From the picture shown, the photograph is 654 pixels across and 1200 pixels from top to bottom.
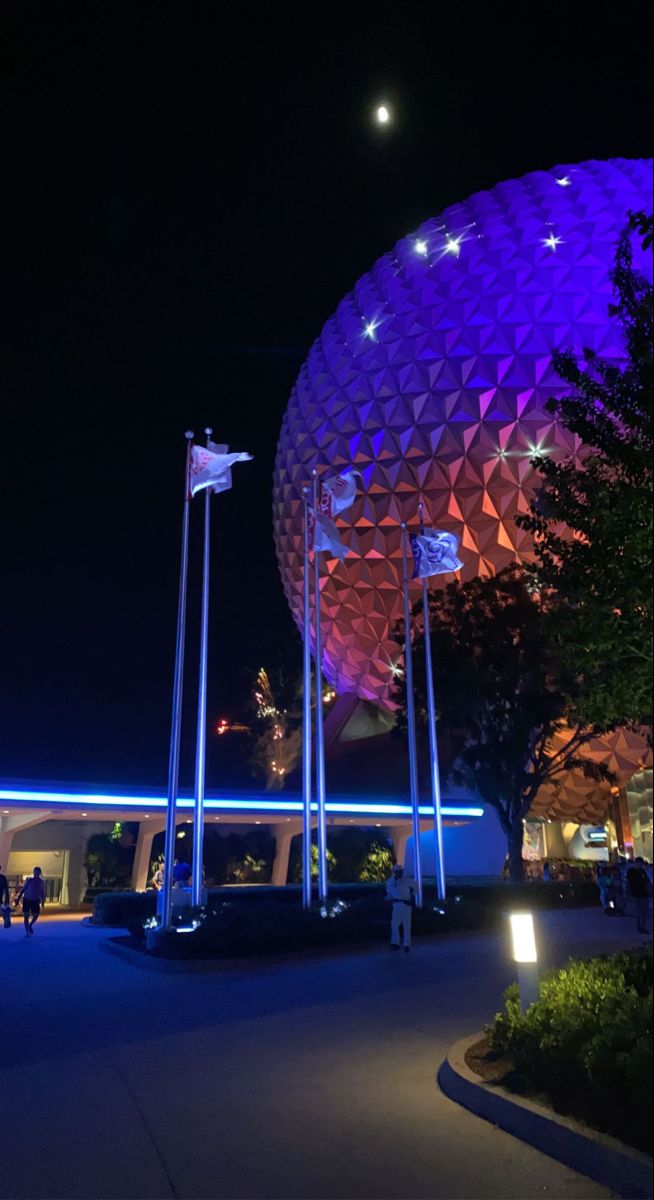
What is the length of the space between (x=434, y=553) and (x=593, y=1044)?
59.5ft

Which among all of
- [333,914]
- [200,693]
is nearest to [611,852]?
[333,914]

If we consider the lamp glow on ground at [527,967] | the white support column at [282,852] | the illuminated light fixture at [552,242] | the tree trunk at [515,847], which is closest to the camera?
the lamp glow on ground at [527,967]

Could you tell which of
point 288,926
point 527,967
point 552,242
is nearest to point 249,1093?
point 527,967

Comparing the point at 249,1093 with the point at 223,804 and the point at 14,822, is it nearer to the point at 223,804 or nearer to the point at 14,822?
the point at 223,804

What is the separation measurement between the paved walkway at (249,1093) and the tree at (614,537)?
13.5 feet

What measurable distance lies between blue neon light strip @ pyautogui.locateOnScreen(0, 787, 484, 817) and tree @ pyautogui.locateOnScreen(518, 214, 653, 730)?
2117 centimetres

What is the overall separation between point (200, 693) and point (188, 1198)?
44.1ft

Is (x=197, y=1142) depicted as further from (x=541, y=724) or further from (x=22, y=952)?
(x=541, y=724)

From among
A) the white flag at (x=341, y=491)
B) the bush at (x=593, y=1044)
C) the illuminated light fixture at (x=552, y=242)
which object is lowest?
the bush at (x=593, y=1044)

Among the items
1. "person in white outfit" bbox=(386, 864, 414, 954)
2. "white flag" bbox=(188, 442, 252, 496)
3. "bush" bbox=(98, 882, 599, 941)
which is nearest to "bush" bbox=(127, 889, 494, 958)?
"bush" bbox=(98, 882, 599, 941)

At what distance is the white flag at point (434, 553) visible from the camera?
2297 centimetres

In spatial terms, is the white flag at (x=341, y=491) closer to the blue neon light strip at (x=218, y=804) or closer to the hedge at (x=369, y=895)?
the hedge at (x=369, y=895)

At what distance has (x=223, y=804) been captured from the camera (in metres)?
30.1

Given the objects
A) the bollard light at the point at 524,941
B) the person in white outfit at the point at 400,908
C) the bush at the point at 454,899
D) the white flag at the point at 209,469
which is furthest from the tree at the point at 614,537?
the bush at the point at 454,899
